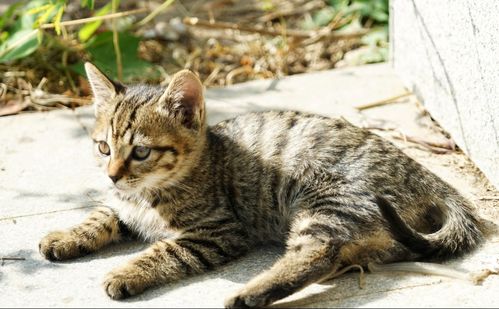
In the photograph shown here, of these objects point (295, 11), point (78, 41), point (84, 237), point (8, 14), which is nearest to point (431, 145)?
point (84, 237)

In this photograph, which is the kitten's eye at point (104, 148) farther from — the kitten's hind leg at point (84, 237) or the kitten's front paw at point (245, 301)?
the kitten's front paw at point (245, 301)

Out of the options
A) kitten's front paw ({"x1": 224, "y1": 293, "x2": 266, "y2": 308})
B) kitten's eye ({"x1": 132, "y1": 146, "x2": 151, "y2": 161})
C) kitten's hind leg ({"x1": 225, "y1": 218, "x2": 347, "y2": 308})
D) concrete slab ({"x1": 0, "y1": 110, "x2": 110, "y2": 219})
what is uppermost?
kitten's eye ({"x1": 132, "y1": 146, "x2": 151, "y2": 161})

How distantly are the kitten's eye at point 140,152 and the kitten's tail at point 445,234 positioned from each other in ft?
3.89

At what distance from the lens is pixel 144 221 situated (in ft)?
14.0

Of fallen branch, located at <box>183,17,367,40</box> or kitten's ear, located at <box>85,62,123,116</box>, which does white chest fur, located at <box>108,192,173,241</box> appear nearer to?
kitten's ear, located at <box>85,62,123,116</box>

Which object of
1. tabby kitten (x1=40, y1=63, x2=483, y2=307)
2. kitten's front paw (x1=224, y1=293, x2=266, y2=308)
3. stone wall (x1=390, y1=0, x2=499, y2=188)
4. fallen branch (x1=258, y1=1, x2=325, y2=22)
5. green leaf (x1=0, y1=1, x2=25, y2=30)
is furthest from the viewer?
fallen branch (x1=258, y1=1, x2=325, y2=22)

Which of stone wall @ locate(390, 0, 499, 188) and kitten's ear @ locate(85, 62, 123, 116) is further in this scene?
stone wall @ locate(390, 0, 499, 188)

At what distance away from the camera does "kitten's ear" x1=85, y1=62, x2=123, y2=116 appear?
4328 millimetres

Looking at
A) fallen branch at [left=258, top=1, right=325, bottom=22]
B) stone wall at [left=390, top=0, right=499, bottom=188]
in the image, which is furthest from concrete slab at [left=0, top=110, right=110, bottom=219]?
fallen branch at [left=258, top=1, right=325, bottom=22]

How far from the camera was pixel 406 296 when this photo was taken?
3660 mm

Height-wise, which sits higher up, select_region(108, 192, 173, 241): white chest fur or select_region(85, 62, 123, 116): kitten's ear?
select_region(85, 62, 123, 116): kitten's ear

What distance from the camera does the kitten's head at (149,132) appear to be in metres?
4.07

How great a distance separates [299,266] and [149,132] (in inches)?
42.0

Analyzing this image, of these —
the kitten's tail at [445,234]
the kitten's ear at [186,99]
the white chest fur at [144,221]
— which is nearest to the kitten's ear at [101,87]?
the kitten's ear at [186,99]
